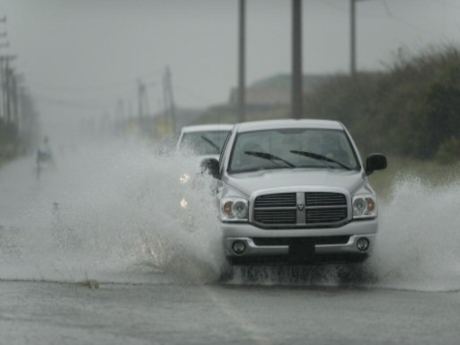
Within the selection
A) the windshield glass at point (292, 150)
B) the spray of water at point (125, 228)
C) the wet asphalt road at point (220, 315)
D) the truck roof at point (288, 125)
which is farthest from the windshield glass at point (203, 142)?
the wet asphalt road at point (220, 315)

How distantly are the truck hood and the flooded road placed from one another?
499 millimetres

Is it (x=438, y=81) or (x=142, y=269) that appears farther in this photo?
(x=438, y=81)

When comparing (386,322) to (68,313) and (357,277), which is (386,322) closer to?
(68,313)

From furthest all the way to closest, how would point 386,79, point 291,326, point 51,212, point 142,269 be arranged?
point 386,79 → point 51,212 → point 142,269 → point 291,326

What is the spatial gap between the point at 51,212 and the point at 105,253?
3.57ft

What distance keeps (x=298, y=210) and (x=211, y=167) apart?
1650 millimetres

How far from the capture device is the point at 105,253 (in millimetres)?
16453

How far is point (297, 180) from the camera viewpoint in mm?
14297

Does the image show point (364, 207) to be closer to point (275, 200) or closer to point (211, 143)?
point (275, 200)

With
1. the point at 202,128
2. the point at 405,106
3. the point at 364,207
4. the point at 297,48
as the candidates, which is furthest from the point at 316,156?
the point at 405,106

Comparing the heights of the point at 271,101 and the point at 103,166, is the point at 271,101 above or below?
below

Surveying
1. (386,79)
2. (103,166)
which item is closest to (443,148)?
(386,79)

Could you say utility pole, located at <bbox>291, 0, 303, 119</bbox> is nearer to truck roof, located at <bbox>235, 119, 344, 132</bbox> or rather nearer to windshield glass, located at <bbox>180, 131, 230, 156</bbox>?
Result: windshield glass, located at <bbox>180, 131, 230, 156</bbox>

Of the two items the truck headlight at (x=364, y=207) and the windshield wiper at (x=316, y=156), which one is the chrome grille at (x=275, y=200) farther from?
the windshield wiper at (x=316, y=156)
